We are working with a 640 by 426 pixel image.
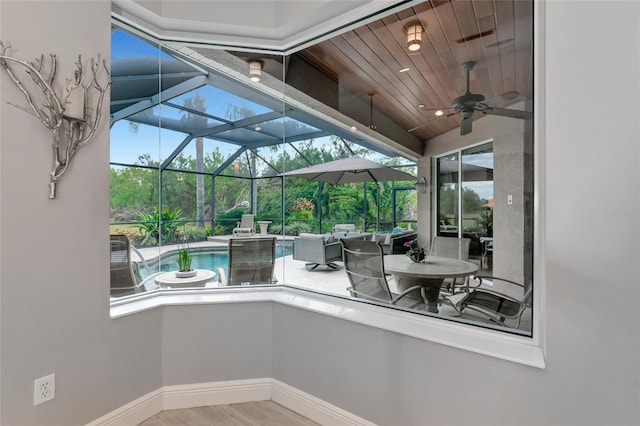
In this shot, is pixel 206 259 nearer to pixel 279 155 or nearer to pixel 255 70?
pixel 279 155

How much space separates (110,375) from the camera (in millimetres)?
2012

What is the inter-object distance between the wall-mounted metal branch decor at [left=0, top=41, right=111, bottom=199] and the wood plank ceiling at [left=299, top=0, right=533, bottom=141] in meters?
1.56

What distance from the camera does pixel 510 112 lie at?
68.1 inches

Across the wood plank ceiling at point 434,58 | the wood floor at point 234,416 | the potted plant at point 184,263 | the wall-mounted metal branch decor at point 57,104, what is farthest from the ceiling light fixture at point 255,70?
the wood floor at point 234,416

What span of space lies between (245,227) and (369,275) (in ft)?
3.57

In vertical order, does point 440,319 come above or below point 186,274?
below

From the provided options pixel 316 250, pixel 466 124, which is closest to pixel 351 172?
pixel 316 250

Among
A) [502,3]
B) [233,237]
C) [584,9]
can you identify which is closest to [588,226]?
[584,9]

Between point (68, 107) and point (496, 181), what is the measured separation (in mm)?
2373

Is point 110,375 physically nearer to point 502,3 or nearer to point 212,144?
point 212,144

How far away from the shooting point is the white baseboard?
2.08m

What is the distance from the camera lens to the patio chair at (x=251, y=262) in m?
2.61

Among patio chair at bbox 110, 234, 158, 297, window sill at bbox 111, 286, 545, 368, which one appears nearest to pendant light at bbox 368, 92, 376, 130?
window sill at bbox 111, 286, 545, 368

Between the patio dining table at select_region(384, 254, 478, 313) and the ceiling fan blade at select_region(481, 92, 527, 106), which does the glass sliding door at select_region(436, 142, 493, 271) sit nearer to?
the patio dining table at select_region(384, 254, 478, 313)
